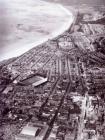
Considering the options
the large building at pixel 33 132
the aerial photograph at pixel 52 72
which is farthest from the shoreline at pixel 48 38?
the large building at pixel 33 132

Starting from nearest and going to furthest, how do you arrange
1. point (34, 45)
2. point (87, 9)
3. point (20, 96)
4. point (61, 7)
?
point (20, 96) < point (34, 45) < point (87, 9) < point (61, 7)

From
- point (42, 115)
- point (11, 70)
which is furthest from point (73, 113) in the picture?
point (11, 70)

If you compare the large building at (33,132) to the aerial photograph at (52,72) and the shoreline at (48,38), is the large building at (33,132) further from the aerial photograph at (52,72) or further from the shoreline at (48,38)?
the shoreline at (48,38)

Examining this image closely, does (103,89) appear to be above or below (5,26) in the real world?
below

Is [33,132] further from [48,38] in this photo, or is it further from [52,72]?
[48,38]

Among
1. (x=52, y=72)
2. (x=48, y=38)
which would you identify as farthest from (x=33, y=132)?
(x=48, y=38)

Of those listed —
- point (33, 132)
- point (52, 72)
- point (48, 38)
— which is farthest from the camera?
point (48, 38)

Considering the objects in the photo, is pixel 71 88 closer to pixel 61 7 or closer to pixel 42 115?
pixel 42 115

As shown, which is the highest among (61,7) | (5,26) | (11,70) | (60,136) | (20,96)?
(61,7)
